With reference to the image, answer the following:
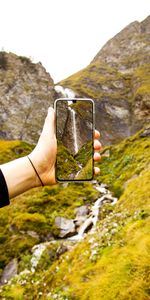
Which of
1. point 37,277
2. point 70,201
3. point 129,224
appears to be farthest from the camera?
point 70,201

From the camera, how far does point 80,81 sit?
6137 inches

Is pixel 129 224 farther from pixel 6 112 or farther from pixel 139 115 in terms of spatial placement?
pixel 139 115

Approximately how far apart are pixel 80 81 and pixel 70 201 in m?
122

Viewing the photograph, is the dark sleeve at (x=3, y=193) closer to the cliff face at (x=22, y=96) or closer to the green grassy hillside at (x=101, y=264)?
the green grassy hillside at (x=101, y=264)

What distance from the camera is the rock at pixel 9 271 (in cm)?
2456

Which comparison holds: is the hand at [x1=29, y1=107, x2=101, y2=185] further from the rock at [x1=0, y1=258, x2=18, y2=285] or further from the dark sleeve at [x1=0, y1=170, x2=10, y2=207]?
the rock at [x1=0, y1=258, x2=18, y2=285]

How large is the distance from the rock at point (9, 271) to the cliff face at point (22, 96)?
7221 centimetres

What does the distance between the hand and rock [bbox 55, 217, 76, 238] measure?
2482 cm

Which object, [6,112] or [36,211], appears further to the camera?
[6,112]

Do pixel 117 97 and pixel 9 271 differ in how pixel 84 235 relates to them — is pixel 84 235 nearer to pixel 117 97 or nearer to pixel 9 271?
pixel 9 271

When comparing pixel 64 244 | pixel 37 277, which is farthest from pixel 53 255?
pixel 37 277

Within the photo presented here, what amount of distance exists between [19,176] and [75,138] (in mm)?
1162

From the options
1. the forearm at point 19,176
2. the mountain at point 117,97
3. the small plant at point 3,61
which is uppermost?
the small plant at point 3,61

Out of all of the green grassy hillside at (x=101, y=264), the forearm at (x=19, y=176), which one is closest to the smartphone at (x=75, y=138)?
the forearm at (x=19, y=176)
